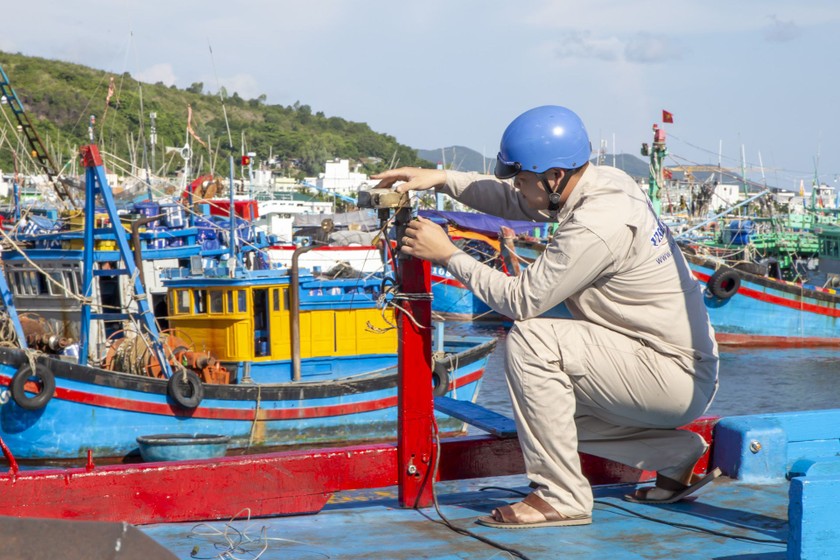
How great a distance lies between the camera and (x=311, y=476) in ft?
14.0

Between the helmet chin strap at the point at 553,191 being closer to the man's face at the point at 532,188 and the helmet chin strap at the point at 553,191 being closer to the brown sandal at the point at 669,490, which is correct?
the man's face at the point at 532,188

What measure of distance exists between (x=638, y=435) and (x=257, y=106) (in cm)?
12404

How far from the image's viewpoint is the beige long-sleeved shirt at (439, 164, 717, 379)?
140 inches

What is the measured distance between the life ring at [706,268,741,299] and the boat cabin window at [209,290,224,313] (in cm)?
1498

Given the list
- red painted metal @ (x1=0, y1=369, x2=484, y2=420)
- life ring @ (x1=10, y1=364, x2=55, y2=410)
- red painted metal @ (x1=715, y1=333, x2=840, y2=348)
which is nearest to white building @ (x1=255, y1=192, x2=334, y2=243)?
red painted metal @ (x1=715, y1=333, x2=840, y2=348)

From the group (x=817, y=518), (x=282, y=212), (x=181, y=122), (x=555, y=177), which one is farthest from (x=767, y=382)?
(x=181, y=122)

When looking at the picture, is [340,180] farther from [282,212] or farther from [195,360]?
[195,360]

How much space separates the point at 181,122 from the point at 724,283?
5941cm

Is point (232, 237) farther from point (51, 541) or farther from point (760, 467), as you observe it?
point (51, 541)

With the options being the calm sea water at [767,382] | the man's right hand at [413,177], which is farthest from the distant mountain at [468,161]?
the calm sea water at [767,382]

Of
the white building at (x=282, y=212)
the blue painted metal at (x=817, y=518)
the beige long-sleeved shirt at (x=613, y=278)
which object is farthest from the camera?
the white building at (x=282, y=212)

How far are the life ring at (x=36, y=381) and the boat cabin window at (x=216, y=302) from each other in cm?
269

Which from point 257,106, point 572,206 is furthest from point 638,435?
point 257,106

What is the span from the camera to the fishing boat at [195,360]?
43.1 ft
